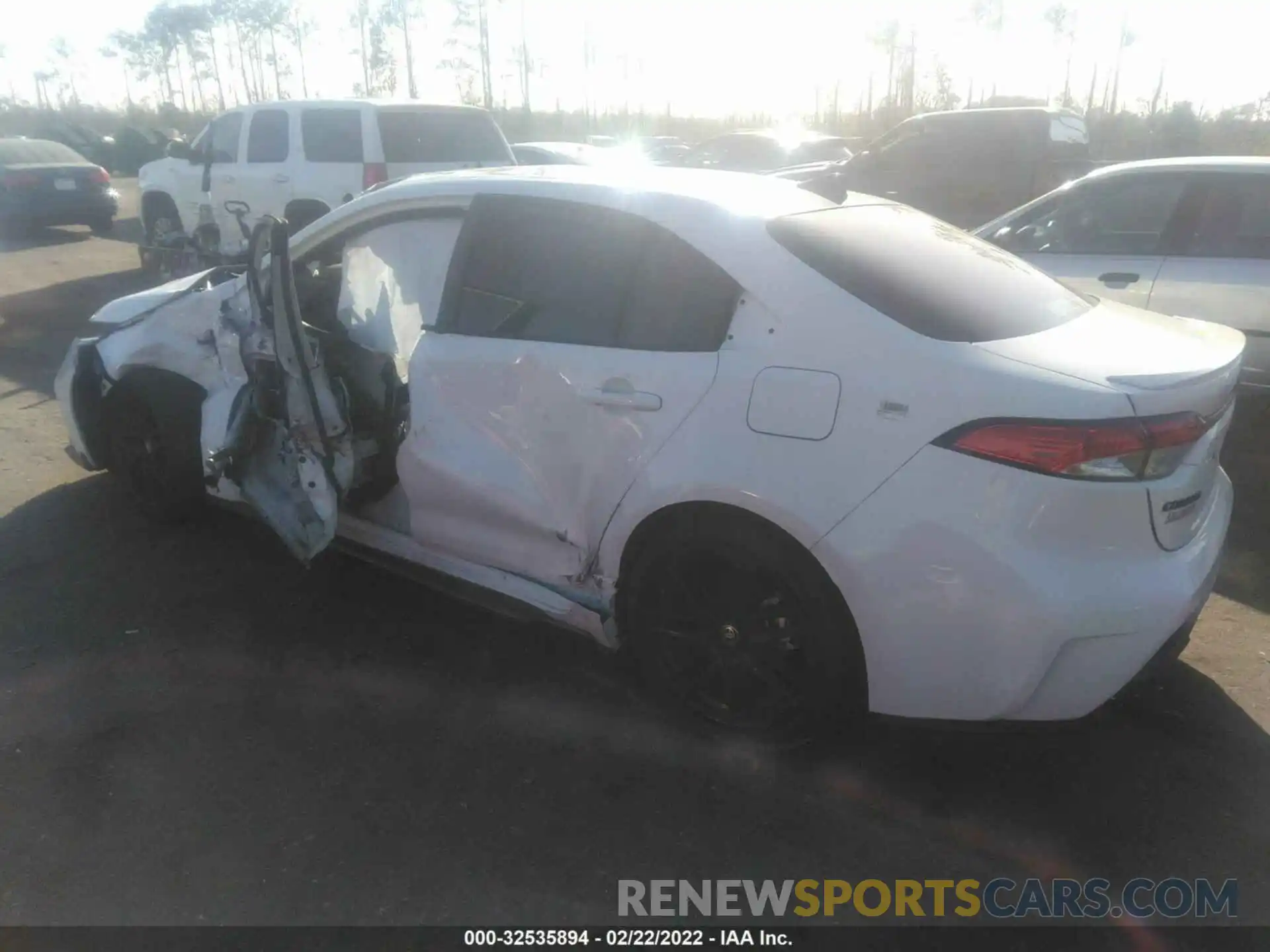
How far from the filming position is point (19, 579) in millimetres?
4426

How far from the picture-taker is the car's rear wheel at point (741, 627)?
110 inches

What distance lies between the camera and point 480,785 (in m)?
3.02

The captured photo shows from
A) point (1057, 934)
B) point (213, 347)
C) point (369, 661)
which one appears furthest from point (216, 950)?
point (213, 347)

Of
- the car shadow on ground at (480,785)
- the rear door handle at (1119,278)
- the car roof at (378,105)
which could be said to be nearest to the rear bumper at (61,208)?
the car roof at (378,105)

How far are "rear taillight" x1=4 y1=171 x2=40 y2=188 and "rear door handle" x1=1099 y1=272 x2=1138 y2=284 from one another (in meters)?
15.7

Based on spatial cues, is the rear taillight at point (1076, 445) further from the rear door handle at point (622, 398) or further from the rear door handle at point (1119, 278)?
the rear door handle at point (1119, 278)

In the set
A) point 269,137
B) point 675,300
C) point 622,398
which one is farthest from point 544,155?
point 622,398

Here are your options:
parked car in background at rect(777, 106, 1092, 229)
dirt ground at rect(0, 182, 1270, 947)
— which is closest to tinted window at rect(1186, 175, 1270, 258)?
dirt ground at rect(0, 182, 1270, 947)

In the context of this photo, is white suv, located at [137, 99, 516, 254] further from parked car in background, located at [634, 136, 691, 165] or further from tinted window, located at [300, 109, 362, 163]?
parked car in background, located at [634, 136, 691, 165]

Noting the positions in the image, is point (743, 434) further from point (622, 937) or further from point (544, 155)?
point (544, 155)

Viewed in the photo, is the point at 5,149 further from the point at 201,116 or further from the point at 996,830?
the point at 201,116

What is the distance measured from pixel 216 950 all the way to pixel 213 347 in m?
2.60

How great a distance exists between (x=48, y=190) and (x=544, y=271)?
15522 mm

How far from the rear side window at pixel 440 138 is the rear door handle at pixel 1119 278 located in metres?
6.20
